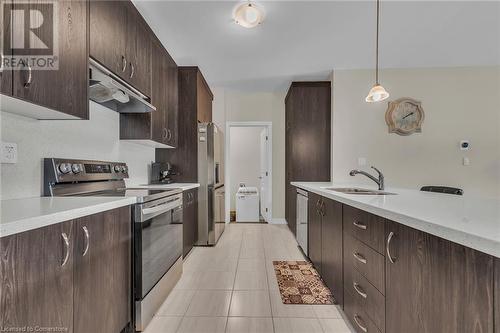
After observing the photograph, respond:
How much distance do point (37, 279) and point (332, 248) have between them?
1.75 m

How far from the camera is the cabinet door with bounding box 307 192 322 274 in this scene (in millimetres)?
2231

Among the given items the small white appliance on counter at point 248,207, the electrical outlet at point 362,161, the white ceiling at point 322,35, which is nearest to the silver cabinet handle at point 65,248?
the white ceiling at point 322,35

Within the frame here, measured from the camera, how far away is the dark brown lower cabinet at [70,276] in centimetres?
76

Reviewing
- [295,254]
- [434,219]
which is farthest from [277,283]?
[434,219]

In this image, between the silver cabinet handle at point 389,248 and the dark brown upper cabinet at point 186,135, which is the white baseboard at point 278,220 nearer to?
the dark brown upper cabinet at point 186,135

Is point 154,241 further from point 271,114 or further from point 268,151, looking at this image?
point 271,114

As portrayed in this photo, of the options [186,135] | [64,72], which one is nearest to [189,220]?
[186,135]

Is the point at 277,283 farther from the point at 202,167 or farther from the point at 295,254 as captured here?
the point at 202,167

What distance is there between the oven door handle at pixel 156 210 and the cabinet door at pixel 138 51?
104 cm

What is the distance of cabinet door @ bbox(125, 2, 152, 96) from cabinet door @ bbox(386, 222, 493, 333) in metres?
2.13

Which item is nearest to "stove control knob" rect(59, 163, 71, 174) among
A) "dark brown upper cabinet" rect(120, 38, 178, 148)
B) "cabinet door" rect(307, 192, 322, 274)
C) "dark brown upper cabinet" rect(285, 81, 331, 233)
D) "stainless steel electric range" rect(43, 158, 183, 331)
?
"stainless steel electric range" rect(43, 158, 183, 331)

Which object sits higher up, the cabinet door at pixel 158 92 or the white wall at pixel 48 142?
the cabinet door at pixel 158 92

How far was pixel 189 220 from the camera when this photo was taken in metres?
3.00

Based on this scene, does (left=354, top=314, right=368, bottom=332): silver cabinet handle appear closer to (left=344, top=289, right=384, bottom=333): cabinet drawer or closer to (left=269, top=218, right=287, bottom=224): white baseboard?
(left=344, top=289, right=384, bottom=333): cabinet drawer
